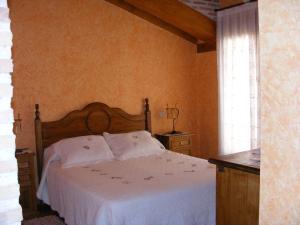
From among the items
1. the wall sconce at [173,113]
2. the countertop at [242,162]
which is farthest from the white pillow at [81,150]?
the countertop at [242,162]

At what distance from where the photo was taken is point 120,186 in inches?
114

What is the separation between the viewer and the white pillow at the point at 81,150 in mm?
3692

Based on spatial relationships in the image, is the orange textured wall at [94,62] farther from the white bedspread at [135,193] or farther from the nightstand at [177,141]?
the white bedspread at [135,193]

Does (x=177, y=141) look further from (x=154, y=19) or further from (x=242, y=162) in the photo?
(x=242, y=162)

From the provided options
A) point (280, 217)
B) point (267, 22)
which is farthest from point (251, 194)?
point (267, 22)

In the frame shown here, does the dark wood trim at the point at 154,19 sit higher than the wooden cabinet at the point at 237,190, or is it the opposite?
the dark wood trim at the point at 154,19

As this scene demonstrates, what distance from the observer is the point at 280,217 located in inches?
→ 39.3

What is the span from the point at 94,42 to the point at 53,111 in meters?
0.99

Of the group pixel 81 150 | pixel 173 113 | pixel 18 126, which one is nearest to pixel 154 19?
pixel 173 113

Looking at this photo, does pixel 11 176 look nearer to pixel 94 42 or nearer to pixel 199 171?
pixel 199 171

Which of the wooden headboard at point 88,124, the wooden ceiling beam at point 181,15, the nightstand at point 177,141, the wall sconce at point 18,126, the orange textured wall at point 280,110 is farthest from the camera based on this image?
the nightstand at point 177,141

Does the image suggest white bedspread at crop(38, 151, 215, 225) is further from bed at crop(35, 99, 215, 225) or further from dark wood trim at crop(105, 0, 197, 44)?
dark wood trim at crop(105, 0, 197, 44)

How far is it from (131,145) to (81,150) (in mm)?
600

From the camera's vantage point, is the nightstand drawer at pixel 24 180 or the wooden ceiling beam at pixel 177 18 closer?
the nightstand drawer at pixel 24 180
